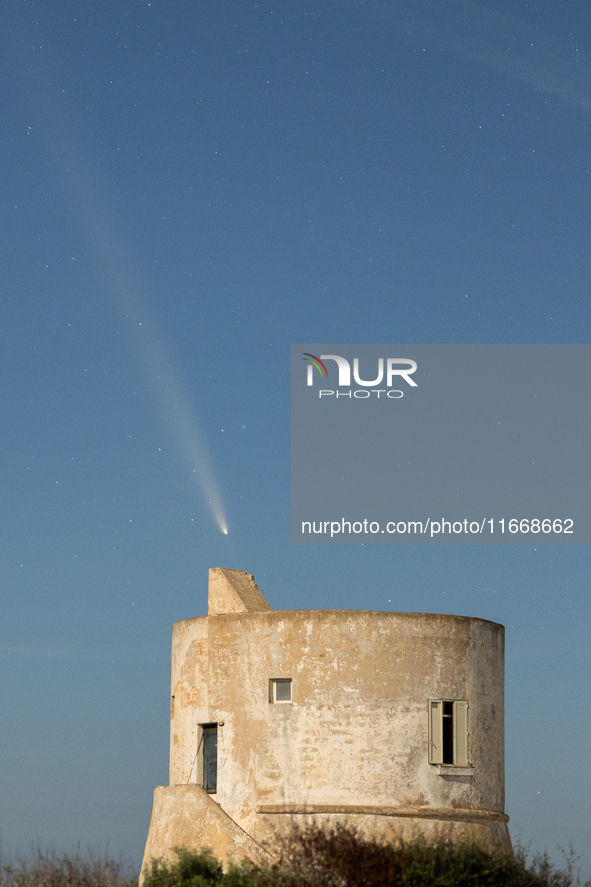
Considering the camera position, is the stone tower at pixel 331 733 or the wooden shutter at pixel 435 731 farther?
the wooden shutter at pixel 435 731

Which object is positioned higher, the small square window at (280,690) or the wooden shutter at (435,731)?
the small square window at (280,690)

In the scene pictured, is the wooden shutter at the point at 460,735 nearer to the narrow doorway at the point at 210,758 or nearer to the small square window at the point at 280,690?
the small square window at the point at 280,690

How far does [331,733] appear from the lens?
24750 mm

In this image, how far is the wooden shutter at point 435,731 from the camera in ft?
82.4

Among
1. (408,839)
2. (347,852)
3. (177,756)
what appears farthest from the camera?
(177,756)

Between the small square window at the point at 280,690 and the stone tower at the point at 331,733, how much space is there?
0.07 feet

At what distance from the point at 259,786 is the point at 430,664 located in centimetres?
393

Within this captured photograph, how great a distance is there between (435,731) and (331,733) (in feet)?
6.70

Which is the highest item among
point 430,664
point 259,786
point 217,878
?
point 430,664

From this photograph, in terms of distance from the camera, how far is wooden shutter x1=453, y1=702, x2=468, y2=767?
25.5 m

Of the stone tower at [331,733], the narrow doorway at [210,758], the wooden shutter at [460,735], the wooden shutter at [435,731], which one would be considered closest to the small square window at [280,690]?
the stone tower at [331,733]

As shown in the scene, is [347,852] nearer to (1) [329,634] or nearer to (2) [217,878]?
(2) [217,878]

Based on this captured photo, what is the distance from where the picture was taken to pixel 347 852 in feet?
74.6

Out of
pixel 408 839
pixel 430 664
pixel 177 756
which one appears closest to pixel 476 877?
pixel 408 839
